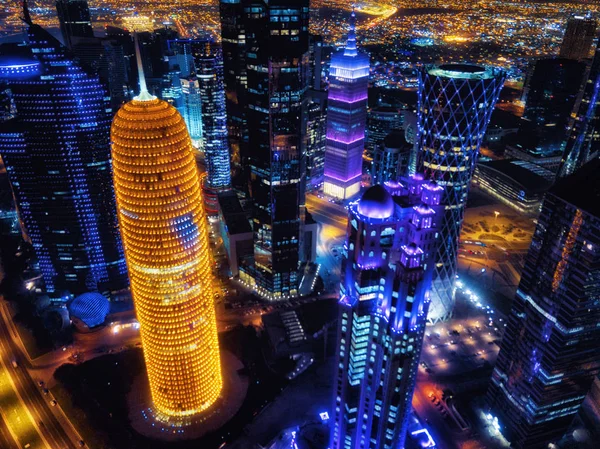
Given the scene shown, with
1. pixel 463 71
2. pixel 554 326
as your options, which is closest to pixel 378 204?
pixel 554 326

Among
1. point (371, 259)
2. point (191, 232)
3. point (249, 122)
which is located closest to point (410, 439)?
point (371, 259)

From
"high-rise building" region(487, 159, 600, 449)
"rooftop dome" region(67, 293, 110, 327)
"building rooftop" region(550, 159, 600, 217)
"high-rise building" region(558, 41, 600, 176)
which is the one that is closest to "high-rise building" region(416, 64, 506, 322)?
"high-rise building" region(487, 159, 600, 449)

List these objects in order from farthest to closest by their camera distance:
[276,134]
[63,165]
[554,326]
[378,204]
Answer: [63,165]
[276,134]
[554,326]
[378,204]

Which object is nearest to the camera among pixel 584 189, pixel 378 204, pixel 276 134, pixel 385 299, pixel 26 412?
pixel 378 204

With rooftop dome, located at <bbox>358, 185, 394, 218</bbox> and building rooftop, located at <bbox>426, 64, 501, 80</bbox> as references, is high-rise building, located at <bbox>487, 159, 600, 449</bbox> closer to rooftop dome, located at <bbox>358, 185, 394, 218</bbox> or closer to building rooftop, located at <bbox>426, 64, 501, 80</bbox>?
rooftop dome, located at <bbox>358, 185, 394, 218</bbox>

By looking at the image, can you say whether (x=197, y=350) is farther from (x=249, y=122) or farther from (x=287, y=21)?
(x=287, y=21)

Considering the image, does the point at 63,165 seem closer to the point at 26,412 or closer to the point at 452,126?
the point at 26,412
